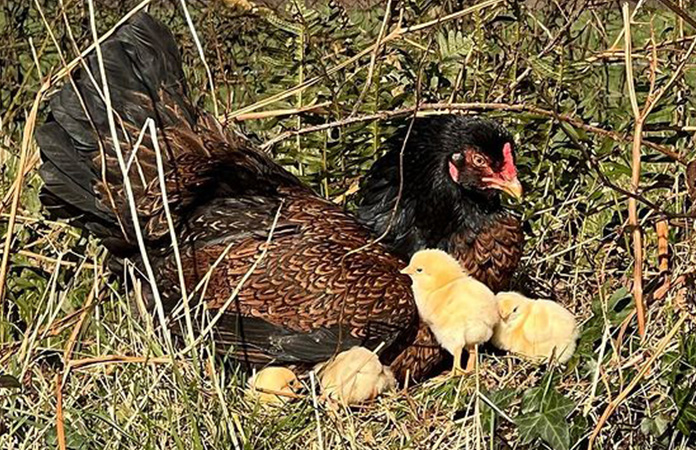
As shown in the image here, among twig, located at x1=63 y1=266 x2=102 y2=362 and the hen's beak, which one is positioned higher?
the hen's beak

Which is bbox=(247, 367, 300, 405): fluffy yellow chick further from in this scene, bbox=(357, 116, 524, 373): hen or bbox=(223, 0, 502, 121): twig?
bbox=(223, 0, 502, 121): twig

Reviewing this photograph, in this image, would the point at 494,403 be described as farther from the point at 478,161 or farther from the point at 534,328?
the point at 478,161

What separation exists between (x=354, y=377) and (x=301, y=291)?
1.17 feet

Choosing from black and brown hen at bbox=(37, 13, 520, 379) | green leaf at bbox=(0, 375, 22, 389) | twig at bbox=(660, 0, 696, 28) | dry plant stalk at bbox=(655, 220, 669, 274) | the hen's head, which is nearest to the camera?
twig at bbox=(660, 0, 696, 28)

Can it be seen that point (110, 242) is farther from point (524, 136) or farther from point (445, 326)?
point (524, 136)

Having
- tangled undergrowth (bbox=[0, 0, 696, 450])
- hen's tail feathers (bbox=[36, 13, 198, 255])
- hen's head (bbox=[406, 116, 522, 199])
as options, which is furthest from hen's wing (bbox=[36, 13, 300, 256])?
hen's head (bbox=[406, 116, 522, 199])

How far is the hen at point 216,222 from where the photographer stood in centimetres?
338

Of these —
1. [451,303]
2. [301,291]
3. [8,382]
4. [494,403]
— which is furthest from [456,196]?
[8,382]

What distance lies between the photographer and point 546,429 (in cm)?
270

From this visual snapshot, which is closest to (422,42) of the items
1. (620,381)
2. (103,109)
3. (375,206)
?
(375,206)

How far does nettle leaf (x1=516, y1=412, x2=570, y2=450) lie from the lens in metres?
2.68

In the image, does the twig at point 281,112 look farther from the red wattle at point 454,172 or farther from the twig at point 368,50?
the red wattle at point 454,172

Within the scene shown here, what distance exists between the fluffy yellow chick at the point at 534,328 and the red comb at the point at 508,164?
0.35m

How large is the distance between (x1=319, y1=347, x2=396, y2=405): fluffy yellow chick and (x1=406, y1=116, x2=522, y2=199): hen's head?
66cm
